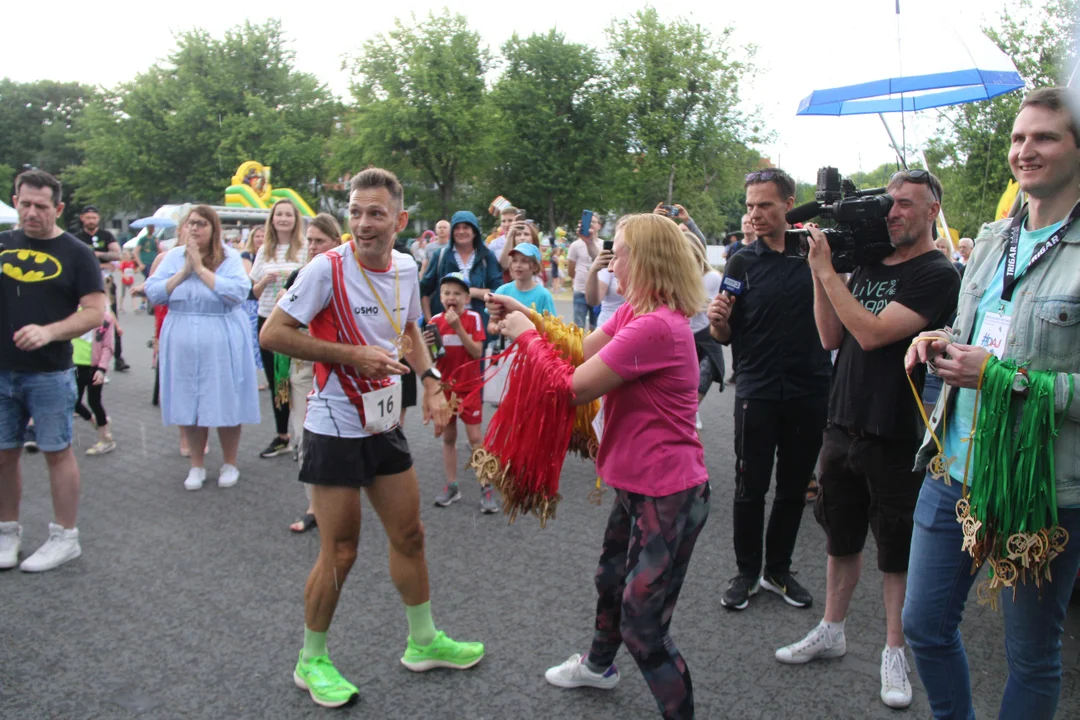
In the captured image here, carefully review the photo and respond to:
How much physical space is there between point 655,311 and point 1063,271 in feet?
3.86

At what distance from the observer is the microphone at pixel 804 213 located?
3.14m

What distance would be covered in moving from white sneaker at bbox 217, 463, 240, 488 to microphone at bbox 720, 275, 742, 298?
404 centimetres

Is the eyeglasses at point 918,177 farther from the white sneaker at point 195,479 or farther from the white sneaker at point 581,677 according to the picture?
the white sneaker at point 195,479

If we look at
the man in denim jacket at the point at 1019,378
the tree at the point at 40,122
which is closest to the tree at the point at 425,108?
the tree at the point at 40,122

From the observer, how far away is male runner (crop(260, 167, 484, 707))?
3.07 meters

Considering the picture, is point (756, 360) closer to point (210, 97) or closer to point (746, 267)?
point (746, 267)

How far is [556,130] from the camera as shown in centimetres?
4131

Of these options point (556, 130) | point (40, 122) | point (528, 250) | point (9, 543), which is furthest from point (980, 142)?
point (40, 122)

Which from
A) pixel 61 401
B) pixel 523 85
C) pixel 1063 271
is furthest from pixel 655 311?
pixel 523 85

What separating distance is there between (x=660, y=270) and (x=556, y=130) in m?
40.3

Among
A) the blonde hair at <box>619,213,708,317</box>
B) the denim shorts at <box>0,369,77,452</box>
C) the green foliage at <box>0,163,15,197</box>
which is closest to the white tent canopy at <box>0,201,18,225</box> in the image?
the denim shorts at <box>0,369,77,452</box>

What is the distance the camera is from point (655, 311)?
2.72m

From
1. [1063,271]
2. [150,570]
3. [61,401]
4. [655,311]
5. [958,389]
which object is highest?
[1063,271]

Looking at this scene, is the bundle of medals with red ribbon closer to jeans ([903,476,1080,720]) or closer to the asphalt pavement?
the asphalt pavement
